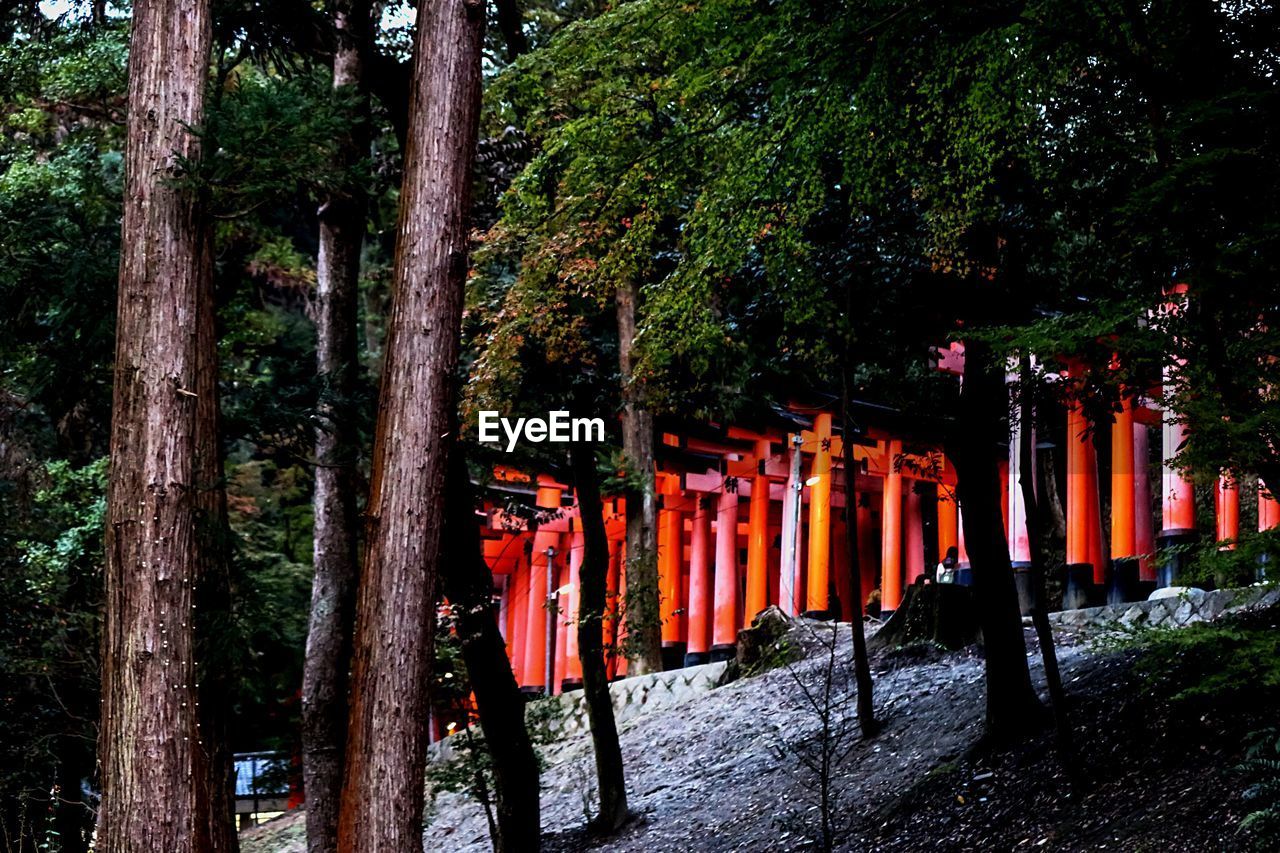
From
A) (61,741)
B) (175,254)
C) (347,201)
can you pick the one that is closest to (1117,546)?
(347,201)

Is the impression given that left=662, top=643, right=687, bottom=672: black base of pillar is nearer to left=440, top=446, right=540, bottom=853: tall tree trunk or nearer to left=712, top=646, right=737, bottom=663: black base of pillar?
left=712, top=646, right=737, bottom=663: black base of pillar

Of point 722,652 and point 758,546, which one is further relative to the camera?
point 758,546

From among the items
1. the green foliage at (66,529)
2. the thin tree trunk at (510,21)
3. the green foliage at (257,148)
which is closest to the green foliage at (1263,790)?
the green foliage at (257,148)

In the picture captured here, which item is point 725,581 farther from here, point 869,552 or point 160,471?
point 160,471

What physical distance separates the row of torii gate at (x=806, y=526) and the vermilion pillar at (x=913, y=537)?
0.13ft

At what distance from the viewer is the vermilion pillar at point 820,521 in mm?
24188

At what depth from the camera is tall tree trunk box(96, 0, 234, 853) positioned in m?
7.15

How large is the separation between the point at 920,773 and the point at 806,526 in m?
13.8

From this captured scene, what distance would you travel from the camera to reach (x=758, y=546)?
25891 millimetres

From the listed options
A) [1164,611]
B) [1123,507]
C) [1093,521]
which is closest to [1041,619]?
[1164,611]

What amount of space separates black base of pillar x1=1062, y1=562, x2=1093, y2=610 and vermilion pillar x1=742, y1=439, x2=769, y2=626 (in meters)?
6.55

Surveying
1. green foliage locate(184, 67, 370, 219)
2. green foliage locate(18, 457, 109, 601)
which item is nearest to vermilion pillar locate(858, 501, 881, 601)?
green foliage locate(18, 457, 109, 601)

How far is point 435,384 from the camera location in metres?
7.62

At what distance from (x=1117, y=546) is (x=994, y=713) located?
8.33 m
